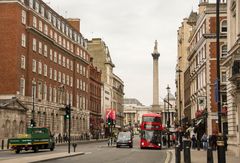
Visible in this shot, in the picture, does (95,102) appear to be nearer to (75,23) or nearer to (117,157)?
(75,23)

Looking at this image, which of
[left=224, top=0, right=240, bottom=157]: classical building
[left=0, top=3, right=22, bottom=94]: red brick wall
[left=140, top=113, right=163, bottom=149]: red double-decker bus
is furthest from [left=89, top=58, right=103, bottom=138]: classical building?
[left=224, top=0, right=240, bottom=157]: classical building

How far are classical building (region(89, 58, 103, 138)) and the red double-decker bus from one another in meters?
52.4

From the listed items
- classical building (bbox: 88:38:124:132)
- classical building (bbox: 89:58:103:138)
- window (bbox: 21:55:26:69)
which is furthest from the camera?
classical building (bbox: 88:38:124:132)

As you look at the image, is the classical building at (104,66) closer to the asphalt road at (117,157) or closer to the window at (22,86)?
the window at (22,86)

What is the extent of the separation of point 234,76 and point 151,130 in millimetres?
25529

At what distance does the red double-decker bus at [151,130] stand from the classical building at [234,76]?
1890cm

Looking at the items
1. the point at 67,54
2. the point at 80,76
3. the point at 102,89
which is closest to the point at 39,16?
the point at 67,54

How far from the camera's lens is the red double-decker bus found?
54.1 m

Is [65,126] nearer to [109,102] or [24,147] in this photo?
[24,147]

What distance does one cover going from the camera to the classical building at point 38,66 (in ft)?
202

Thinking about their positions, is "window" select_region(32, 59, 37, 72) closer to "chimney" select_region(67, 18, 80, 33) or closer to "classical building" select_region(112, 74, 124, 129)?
"chimney" select_region(67, 18, 80, 33)

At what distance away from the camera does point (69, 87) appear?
8925 cm

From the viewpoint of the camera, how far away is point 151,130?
5403cm

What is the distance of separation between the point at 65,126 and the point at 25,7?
23.8 m
